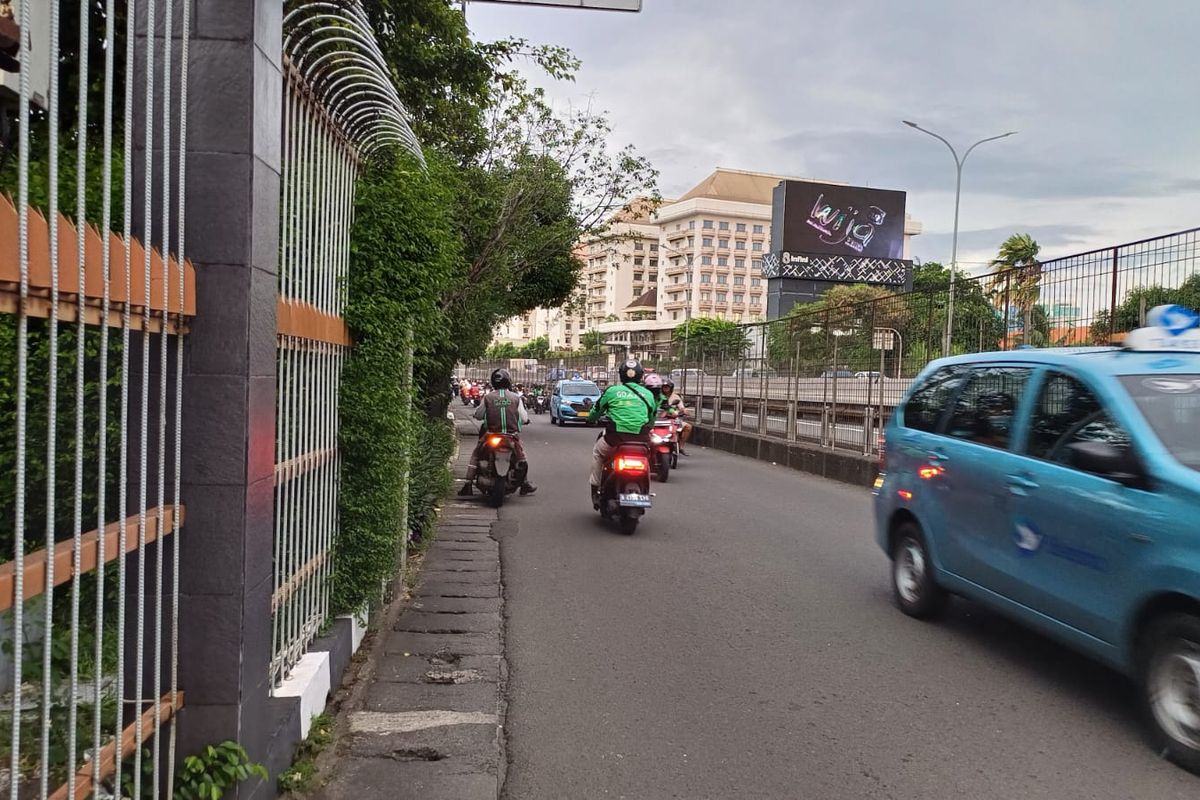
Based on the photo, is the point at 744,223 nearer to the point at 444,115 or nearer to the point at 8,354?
the point at 444,115

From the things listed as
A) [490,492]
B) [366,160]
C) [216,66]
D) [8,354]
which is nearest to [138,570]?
[8,354]

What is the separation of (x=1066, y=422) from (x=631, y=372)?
599cm

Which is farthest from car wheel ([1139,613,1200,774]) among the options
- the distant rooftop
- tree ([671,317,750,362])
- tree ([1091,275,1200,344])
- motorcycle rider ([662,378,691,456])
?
the distant rooftop

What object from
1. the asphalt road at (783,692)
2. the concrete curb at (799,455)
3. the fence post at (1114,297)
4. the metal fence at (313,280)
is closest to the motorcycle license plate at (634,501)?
the asphalt road at (783,692)

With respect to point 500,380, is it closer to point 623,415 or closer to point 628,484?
point 623,415

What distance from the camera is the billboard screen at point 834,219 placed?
2931 inches

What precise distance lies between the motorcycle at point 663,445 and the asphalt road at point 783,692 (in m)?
5.78

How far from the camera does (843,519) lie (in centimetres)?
1123

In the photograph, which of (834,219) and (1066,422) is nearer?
(1066,422)

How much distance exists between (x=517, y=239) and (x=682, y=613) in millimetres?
9524

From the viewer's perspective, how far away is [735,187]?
129625mm

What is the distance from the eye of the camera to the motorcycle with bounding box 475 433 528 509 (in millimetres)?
11789

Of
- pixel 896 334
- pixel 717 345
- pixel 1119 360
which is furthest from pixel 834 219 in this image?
pixel 1119 360

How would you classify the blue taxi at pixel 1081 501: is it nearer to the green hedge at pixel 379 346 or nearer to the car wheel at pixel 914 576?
the car wheel at pixel 914 576
